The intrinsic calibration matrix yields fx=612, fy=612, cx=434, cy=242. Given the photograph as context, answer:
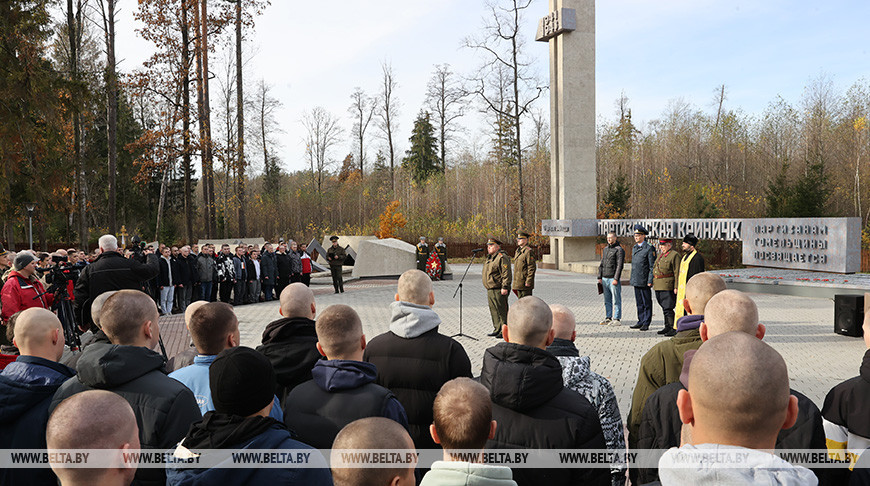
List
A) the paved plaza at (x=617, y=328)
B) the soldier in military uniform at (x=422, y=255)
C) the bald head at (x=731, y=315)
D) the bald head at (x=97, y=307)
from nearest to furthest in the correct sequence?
the bald head at (x=731, y=315) → the bald head at (x=97, y=307) → the paved plaza at (x=617, y=328) → the soldier in military uniform at (x=422, y=255)

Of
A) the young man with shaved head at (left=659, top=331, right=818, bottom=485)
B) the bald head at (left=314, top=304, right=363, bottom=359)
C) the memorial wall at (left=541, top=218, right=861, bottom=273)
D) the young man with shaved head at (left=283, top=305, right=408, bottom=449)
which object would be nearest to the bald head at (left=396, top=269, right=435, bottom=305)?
the bald head at (left=314, top=304, right=363, bottom=359)

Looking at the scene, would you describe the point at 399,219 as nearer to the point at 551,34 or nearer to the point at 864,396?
the point at 551,34

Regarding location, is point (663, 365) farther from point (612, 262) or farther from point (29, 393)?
point (612, 262)

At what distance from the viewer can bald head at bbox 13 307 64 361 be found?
10.5ft

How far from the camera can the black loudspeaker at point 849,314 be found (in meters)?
10.2

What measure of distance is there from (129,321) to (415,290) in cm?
167

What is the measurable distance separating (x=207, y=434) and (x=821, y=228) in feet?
52.3

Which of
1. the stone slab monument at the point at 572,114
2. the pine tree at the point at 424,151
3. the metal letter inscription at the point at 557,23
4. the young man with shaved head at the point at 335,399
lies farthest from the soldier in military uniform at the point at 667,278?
the pine tree at the point at 424,151

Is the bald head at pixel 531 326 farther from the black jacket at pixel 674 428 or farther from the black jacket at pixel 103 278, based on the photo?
the black jacket at pixel 103 278

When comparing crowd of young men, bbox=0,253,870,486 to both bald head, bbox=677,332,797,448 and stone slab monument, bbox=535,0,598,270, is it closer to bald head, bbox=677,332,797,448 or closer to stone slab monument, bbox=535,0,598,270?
bald head, bbox=677,332,797,448

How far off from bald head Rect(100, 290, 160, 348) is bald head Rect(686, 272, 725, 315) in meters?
3.49

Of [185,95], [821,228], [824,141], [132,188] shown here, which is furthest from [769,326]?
[132,188]

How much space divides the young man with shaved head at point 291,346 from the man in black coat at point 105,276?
4512mm

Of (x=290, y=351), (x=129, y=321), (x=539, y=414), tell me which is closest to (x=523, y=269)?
(x=290, y=351)
